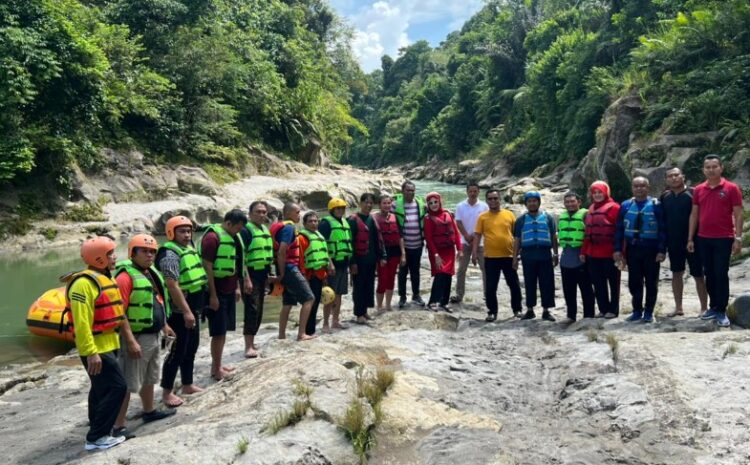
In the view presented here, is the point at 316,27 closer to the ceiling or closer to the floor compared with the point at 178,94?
closer to the ceiling

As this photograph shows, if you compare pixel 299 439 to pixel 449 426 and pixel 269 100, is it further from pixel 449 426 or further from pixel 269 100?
pixel 269 100

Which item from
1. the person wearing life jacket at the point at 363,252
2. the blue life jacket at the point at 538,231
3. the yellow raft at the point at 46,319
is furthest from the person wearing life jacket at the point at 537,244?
the yellow raft at the point at 46,319

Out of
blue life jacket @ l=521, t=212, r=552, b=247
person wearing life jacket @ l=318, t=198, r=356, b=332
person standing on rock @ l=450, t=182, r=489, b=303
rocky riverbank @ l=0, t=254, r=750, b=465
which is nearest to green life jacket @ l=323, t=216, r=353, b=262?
person wearing life jacket @ l=318, t=198, r=356, b=332

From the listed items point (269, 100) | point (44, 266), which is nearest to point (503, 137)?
point (269, 100)

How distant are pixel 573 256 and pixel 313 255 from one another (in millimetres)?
3108

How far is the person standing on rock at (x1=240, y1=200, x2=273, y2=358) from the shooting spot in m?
5.92

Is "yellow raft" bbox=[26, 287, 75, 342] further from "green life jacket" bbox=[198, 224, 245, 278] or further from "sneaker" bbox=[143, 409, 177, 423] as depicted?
"sneaker" bbox=[143, 409, 177, 423]

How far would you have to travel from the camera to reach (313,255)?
6676mm

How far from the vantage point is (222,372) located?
5.63 m

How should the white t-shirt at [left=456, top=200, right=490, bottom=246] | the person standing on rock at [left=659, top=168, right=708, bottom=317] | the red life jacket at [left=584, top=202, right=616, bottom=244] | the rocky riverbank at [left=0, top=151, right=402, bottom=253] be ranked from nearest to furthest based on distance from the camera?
the person standing on rock at [left=659, top=168, right=708, bottom=317] < the red life jacket at [left=584, top=202, right=616, bottom=244] < the white t-shirt at [left=456, top=200, right=490, bottom=246] < the rocky riverbank at [left=0, top=151, right=402, bottom=253]

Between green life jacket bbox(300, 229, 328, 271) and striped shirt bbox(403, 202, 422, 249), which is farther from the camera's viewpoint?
striped shirt bbox(403, 202, 422, 249)

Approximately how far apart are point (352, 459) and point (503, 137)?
42281 mm

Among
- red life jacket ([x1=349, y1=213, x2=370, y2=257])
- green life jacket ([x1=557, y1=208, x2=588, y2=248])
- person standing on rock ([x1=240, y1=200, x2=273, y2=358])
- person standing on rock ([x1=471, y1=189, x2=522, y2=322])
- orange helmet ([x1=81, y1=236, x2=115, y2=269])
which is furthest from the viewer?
person standing on rock ([x1=471, y1=189, x2=522, y2=322])

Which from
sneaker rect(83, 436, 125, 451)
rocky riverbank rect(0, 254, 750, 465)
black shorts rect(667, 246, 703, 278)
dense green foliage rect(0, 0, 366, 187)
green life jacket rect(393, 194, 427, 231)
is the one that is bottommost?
rocky riverbank rect(0, 254, 750, 465)
